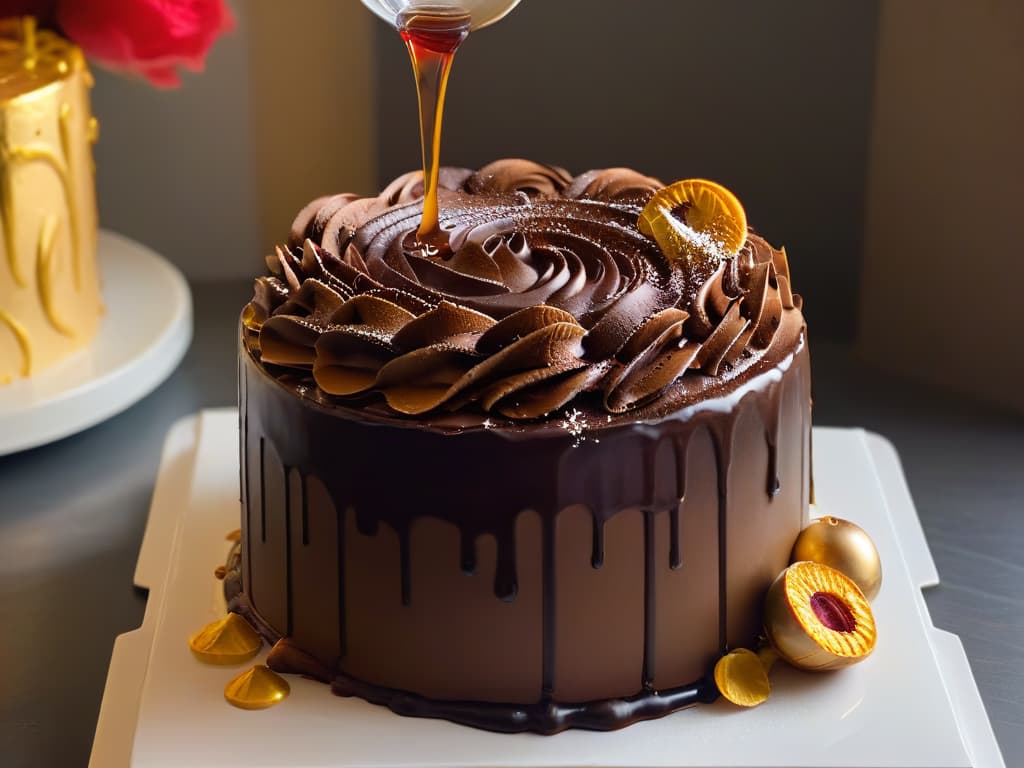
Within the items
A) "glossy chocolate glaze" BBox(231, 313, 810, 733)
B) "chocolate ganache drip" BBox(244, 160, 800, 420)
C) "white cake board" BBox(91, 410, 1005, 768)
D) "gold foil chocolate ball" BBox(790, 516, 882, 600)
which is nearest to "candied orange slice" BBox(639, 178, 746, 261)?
"chocolate ganache drip" BBox(244, 160, 800, 420)

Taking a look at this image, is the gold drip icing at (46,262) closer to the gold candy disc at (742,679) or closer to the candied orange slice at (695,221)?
the candied orange slice at (695,221)

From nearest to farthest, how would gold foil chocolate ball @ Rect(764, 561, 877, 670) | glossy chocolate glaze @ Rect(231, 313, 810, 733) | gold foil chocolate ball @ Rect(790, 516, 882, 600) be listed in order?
glossy chocolate glaze @ Rect(231, 313, 810, 733) < gold foil chocolate ball @ Rect(764, 561, 877, 670) < gold foil chocolate ball @ Rect(790, 516, 882, 600)

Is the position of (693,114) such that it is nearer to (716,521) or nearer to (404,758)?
(716,521)

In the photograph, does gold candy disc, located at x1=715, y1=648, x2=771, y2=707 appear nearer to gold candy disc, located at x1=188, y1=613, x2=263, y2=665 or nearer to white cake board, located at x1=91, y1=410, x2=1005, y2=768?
white cake board, located at x1=91, y1=410, x2=1005, y2=768

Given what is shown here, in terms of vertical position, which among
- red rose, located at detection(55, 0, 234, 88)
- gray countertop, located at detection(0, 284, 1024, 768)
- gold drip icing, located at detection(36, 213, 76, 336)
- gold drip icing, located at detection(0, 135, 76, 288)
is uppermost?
red rose, located at detection(55, 0, 234, 88)

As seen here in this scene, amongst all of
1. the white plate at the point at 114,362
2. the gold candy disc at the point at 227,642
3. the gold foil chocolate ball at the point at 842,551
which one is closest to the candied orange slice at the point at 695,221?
the gold foil chocolate ball at the point at 842,551

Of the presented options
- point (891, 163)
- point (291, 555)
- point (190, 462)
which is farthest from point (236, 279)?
point (291, 555)

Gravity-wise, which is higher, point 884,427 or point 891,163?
point 891,163
